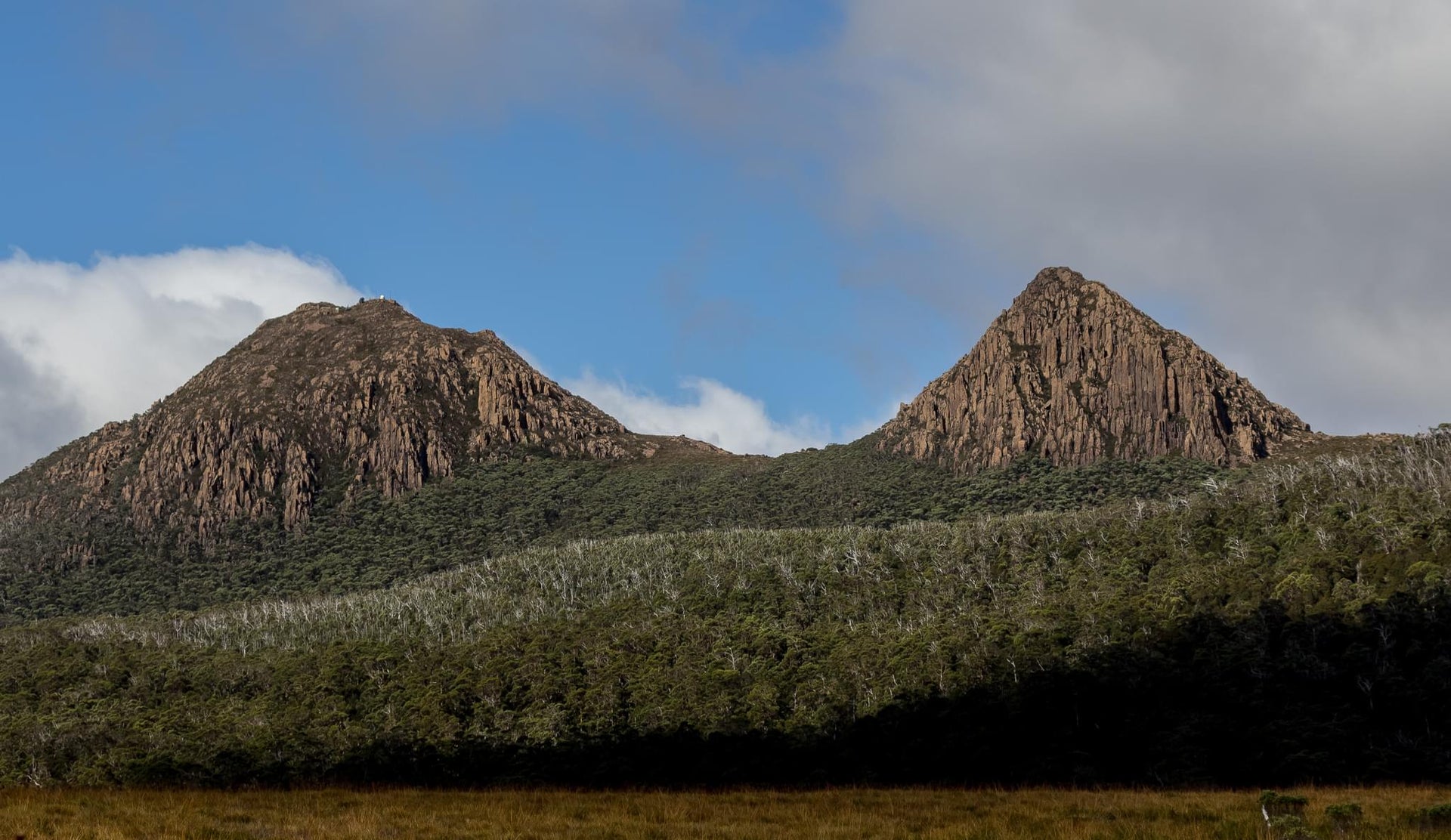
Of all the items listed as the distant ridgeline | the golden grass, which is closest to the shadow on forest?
the distant ridgeline

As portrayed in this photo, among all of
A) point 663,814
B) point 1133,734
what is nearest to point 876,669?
point 1133,734

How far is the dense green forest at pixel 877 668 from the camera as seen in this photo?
281 ft

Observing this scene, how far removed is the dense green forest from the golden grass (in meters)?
40.6

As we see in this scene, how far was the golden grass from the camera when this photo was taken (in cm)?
2567

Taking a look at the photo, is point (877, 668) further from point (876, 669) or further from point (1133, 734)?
point (1133, 734)

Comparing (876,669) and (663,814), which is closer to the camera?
(663,814)

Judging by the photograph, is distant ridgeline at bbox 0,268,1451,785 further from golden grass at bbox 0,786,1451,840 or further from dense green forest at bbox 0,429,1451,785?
golden grass at bbox 0,786,1451,840

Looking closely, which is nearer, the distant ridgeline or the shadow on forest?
the shadow on forest

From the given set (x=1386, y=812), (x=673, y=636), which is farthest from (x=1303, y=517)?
(x=1386, y=812)

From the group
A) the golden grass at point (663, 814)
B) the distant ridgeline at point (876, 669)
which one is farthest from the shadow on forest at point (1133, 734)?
the golden grass at point (663, 814)

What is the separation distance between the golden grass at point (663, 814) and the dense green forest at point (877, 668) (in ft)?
133

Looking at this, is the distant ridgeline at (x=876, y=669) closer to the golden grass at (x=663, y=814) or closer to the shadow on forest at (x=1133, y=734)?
the shadow on forest at (x=1133, y=734)

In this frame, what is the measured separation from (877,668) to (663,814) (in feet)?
275

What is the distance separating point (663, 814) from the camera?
29.1m
